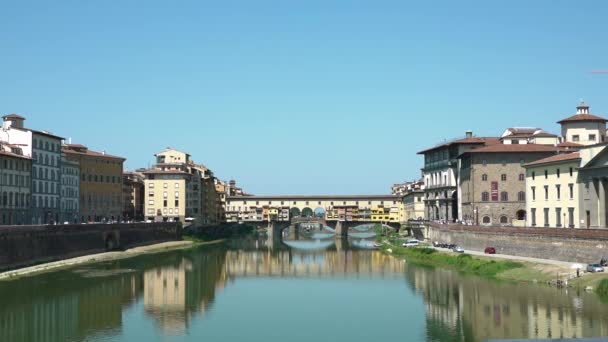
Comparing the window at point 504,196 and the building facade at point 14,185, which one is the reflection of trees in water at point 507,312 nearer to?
the window at point 504,196

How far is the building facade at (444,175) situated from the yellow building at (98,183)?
4691cm

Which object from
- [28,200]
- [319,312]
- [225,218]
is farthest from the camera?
[225,218]

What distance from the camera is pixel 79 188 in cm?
10988

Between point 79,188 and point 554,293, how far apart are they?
76540 mm

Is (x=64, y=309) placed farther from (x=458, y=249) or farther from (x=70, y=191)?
(x=70, y=191)

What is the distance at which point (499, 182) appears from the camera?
296ft

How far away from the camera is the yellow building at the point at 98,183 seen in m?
112

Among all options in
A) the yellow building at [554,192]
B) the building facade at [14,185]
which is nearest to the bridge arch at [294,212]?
the building facade at [14,185]

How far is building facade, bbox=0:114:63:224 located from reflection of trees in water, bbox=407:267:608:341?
50.2 metres

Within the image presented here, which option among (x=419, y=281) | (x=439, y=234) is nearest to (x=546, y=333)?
(x=419, y=281)

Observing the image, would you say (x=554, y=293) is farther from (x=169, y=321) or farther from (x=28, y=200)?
(x=28, y=200)

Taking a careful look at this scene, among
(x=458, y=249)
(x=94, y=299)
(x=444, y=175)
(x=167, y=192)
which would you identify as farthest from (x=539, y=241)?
(x=167, y=192)

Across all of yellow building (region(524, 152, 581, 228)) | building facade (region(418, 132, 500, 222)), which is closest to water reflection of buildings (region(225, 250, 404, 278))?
building facade (region(418, 132, 500, 222))

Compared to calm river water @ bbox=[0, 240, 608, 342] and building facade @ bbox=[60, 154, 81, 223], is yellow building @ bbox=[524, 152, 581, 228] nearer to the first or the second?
calm river water @ bbox=[0, 240, 608, 342]
